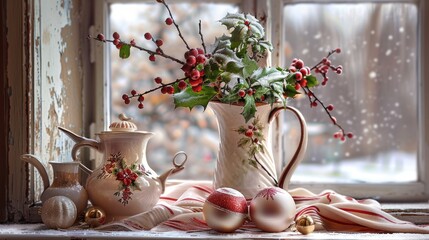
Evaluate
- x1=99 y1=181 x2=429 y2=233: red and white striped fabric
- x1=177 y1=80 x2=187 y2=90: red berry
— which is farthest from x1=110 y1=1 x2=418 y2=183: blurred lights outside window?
x1=177 y1=80 x2=187 y2=90: red berry

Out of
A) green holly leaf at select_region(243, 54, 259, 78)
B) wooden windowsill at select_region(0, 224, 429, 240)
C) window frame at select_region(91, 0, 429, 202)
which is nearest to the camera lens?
wooden windowsill at select_region(0, 224, 429, 240)

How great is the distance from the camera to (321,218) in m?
1.37

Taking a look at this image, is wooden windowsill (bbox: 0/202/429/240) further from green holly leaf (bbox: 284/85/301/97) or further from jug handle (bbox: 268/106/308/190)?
green holly leaf (bbox: 284/85/301/97)

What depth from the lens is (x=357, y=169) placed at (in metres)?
1.71

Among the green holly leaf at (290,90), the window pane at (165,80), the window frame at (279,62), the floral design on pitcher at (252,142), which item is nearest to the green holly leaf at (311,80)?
the green holly leaf at (290,90)

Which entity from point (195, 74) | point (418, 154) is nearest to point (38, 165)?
point (195, 74)

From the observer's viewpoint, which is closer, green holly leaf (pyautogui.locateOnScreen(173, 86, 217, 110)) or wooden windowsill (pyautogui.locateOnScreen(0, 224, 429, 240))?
wooden windowsill (pyautogui.locateOnScreen(0, 224, 429, 240))

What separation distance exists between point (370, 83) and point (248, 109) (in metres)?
0.52

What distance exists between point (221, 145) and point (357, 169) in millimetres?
463

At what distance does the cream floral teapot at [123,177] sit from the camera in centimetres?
138

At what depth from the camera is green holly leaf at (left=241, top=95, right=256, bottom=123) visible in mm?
1317

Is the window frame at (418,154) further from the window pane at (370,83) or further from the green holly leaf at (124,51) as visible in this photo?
the green holly leaf at (124,51)

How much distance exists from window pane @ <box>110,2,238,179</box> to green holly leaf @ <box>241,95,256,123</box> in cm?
40

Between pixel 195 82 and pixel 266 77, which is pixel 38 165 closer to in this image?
pixel 195 82
